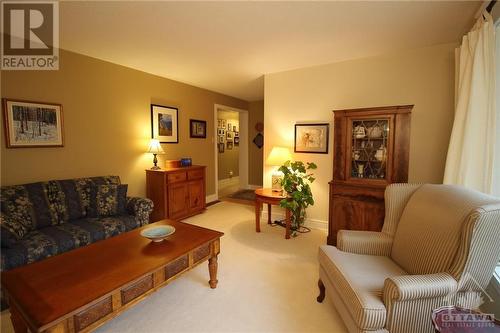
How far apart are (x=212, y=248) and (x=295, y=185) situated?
5.19 feet

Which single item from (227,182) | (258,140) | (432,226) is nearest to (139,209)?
(432,226)

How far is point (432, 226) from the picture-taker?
1557mm

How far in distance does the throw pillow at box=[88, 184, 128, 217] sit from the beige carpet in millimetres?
1169

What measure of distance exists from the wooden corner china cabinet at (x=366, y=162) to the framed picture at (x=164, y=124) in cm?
286

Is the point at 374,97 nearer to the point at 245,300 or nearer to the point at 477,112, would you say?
the point at 477,112

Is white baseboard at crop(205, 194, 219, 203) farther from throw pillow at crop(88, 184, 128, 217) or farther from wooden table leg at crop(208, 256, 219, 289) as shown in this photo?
wooden table leg at crop(208, 256, 219, 289)

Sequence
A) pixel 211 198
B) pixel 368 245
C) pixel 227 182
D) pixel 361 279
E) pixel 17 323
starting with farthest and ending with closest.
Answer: pixel 227 182 → pixel 211 198 → pixel 368 245 → pixel 361 279 → pixel 17 323

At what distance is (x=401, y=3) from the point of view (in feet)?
6.30

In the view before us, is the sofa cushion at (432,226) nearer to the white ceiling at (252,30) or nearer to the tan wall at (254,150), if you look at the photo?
the white ceiling at (252,30)

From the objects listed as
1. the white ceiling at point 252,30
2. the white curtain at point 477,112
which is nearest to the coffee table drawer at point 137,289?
the white ceiling at point 252,30

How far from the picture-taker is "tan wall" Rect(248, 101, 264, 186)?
20.7 feet

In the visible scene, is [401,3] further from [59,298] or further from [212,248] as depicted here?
[59,298]

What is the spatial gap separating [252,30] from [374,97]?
187 cm

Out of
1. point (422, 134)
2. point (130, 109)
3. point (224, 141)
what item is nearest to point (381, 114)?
point (422, 134)
